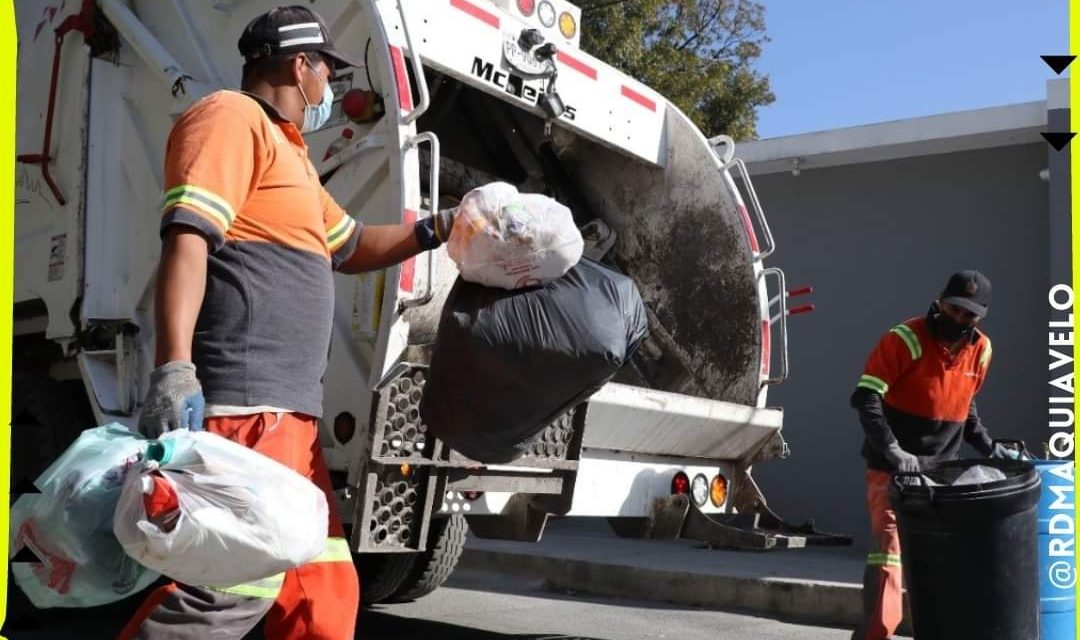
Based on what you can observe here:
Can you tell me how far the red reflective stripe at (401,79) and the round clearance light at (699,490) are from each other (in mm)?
2059

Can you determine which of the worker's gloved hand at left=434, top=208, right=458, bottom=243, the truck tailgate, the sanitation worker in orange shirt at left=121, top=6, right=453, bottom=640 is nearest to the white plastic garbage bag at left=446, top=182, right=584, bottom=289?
the worker's gloved hand at left=434, top=208, right=458, bottom=243

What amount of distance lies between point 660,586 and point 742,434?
198 cm

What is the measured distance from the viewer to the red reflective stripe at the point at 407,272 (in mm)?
3732

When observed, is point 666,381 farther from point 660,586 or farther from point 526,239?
point 526,239

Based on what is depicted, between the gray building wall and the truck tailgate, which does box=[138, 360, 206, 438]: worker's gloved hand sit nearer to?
the truck tailgate

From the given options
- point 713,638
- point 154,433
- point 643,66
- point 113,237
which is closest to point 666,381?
point 713,638

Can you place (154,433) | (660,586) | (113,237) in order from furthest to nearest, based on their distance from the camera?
(660,586) → (113,237) → (154,433)

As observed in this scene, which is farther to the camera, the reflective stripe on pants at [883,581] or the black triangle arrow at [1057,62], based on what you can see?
the black triangle arrow at [1057,62]

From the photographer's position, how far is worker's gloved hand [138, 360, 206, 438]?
86.3 inches

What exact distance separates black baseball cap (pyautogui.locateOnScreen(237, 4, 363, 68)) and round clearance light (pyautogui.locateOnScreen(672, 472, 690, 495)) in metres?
2.71

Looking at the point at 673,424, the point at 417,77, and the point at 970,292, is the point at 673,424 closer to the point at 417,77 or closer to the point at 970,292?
the point at 970,292

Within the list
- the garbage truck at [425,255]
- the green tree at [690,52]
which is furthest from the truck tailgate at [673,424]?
the green tree at [690,52]

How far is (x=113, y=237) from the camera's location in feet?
15.2

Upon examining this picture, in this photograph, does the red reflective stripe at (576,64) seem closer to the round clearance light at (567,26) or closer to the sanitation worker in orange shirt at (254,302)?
the round clearance light at (567,26)
